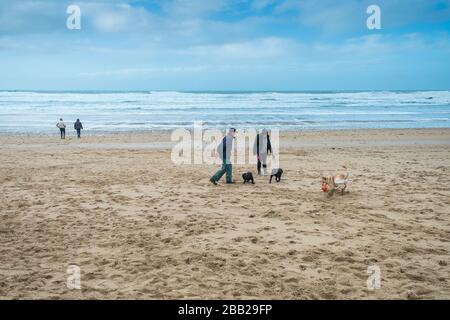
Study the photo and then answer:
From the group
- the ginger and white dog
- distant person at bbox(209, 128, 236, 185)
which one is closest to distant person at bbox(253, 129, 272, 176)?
distant person at bbox(209, 128, 236, 185)

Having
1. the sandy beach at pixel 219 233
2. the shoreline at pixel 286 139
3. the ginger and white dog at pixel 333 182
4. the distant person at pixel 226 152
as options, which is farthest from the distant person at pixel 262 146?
the shoreline at pixel 286 139

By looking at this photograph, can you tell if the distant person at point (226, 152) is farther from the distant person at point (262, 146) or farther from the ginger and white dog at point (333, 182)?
the ginger and white dog at point (333, 182)

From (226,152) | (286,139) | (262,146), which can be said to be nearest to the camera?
(226,152)

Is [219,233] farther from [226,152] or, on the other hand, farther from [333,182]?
[226,152]

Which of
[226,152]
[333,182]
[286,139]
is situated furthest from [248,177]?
[286,139]

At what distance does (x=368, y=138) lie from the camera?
20.8 meters

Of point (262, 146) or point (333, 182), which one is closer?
point (333, 182)

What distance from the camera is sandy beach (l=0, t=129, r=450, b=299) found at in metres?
4.74

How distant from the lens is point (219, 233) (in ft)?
21.5

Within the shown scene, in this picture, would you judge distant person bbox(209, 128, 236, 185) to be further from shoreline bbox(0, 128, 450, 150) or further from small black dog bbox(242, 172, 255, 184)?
shoreline bbox(0, 128, 450, 150)
